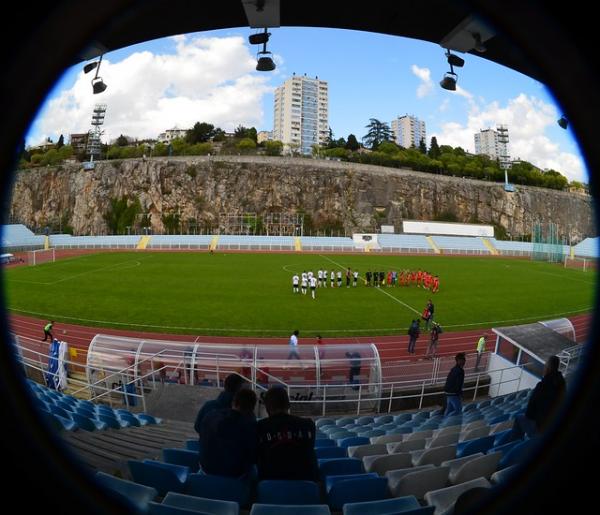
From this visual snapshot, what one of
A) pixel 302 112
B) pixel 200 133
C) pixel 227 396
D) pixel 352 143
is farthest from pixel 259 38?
pixel 302 112

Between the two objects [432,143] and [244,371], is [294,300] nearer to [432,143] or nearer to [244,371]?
[244,371]

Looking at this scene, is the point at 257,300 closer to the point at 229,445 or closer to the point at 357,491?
the point at 229,445

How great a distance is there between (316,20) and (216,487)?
18.4 ft

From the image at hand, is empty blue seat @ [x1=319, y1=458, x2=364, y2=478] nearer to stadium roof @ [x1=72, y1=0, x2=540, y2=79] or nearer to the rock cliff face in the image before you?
stadium roof @ [x1=72, y1=0, x2=540, y2=79]

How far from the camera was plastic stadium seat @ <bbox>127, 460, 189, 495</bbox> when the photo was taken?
254 centimetres

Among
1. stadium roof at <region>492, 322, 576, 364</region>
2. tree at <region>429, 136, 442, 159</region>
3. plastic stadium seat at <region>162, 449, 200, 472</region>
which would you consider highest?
tree at <region>429, 136, 442, 159</region>

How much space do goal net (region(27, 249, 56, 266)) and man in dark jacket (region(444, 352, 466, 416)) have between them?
34909 millimetres

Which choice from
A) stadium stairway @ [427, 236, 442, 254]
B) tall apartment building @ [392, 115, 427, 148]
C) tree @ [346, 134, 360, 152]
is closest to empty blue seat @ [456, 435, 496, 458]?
stadium stairway @ [427, 236, 442, 254]

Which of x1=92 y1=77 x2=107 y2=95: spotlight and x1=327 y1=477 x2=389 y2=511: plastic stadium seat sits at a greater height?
x1=92 y1=77 x2=107 y2=95: spotlight

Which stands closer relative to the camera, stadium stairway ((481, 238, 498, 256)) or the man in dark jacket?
the man in dark jacket

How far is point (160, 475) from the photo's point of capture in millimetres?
2566

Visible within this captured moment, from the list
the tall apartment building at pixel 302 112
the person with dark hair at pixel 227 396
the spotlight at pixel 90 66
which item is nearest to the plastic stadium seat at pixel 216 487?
the person with dark hair at pixel 227 396

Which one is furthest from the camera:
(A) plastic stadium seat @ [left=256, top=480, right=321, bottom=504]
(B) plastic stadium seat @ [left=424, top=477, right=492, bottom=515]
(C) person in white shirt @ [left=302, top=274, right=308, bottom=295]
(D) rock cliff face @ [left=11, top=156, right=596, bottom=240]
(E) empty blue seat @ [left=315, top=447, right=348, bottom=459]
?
(D) rock cliff face @ [left=11, top=156, right=596, bottom=240]

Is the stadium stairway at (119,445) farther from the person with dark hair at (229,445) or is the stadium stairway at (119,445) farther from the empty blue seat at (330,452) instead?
the empty blue seat at (330,452)
